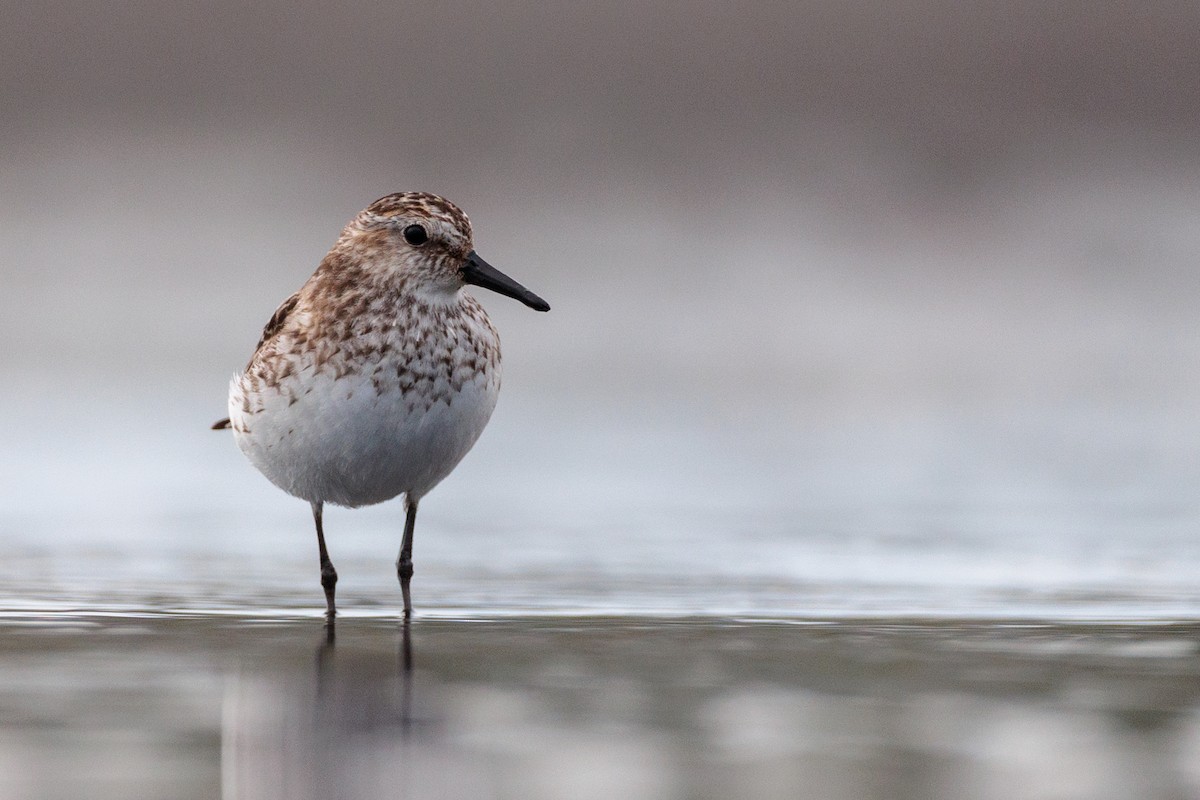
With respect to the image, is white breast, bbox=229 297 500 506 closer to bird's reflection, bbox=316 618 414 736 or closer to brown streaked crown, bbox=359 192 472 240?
brown streaked crown, bbox=359 192 472 240

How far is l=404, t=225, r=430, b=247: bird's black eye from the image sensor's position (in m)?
5.86

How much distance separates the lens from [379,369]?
5.57 metres

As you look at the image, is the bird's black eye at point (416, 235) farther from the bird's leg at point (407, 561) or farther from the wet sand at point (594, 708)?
the wet sand at point (594, 708)

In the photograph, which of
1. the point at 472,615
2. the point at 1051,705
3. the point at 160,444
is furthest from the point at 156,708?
the point at 160,444

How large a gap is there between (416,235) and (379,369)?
0.55 metres

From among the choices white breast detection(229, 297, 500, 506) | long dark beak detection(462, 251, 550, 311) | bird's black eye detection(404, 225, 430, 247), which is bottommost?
white breast detection(229, 297, 500, 506)

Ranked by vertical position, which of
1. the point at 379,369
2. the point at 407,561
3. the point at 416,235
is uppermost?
the point at 416,235

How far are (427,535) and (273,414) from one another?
233 cm

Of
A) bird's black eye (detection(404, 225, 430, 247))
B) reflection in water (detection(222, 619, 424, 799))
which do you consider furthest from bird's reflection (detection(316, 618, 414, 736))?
bird's black eye (detection(404, 225, 430, 247))

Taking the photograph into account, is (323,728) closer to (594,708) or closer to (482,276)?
(594,708)

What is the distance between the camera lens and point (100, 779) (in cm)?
329

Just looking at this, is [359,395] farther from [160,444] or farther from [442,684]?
[160,444]

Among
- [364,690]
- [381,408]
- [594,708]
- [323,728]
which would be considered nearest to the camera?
[323,728]

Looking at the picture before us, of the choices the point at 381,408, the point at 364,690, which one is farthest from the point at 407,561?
the point at 364,690
